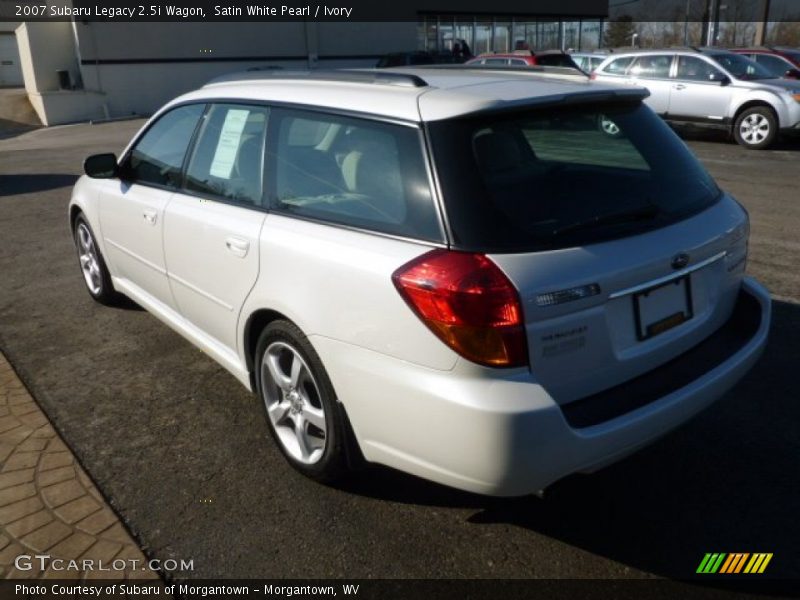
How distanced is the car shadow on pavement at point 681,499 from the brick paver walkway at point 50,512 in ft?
3.32

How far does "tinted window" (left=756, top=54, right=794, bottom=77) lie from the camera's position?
53.2ft

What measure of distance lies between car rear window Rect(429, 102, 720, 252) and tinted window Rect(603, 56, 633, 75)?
12.5 meters

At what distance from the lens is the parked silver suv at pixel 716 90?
1286 cm

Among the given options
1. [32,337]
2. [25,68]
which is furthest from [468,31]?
[32,337]

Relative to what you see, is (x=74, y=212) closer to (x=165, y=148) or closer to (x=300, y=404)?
(x=165, y=148)

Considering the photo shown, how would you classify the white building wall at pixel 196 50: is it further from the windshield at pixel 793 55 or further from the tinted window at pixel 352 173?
the tinted window at pixel 352 173

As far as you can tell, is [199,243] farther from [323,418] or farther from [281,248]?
[323,418]

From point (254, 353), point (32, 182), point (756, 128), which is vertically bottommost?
point (32, 182)

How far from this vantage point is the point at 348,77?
11.0 ft

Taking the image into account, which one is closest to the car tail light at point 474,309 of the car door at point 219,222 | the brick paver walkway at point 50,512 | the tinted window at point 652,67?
the car door at point 219,222

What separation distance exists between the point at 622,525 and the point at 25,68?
2986 centimetres

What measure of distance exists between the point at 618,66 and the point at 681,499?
532 inches

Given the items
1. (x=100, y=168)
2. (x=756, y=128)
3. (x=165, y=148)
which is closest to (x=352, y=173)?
(x=165, y=148)

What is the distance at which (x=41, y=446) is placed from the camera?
3635mm
